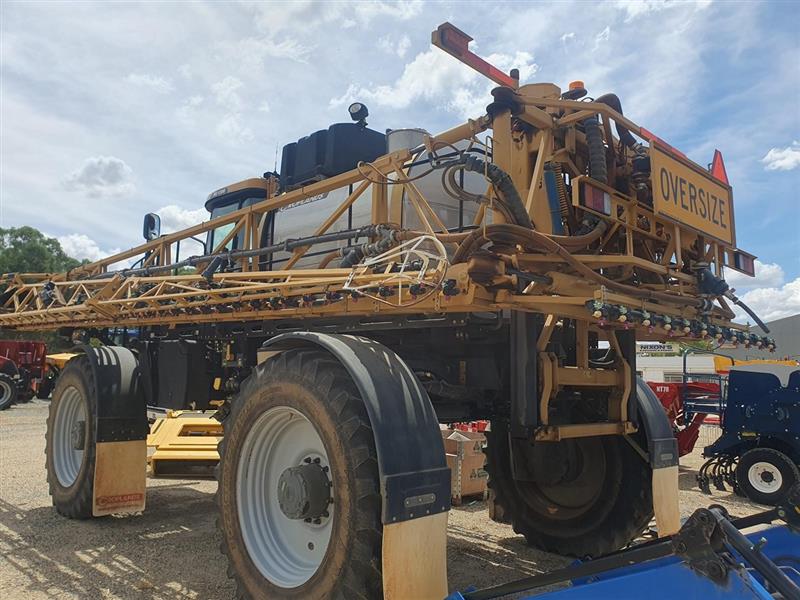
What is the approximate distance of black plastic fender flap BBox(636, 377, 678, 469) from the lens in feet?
14.5

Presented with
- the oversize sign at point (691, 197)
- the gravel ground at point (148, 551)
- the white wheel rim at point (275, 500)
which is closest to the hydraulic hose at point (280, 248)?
the white wheel rim at point (275, 500)

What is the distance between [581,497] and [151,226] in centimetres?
524

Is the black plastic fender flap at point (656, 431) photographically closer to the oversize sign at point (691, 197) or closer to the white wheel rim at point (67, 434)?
the oversize sign at point (691, 197)

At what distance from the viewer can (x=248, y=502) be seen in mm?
3779

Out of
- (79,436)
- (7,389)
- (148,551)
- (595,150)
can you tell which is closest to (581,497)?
(595,150)

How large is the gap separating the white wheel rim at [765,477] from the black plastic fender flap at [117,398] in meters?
7.89

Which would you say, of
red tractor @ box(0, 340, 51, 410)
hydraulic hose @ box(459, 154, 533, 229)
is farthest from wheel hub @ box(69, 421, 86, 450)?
red tractor @ box(0, 340, 51, 410)

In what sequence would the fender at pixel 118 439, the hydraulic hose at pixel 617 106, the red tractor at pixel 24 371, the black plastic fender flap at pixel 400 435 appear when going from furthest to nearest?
the red tractor at pixel 24 371 < the fender at pixel 118 439 < the hydraulic hose at pixel 617 106 < the black plastic fender flap at pixel 400 435

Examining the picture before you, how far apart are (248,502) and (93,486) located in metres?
Result: 2.62

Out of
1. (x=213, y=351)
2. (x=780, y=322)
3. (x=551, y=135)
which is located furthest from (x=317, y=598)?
(x=780, y=322)

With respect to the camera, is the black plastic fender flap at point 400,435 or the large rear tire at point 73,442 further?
the large rear tire at point 73,442

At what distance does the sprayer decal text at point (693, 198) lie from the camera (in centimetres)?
358

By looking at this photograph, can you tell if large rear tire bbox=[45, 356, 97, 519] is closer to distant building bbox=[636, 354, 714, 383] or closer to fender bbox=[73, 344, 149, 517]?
fender bbox=[73, 344, 149, 517]

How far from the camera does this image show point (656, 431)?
4508mm
